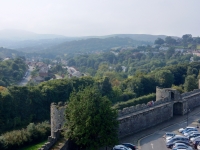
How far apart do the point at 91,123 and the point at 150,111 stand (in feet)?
37.6

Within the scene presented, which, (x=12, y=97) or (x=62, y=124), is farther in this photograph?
(x=12, y=97)

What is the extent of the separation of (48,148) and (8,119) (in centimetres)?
2277

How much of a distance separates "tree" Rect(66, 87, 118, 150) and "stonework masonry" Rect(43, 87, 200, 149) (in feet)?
7.08

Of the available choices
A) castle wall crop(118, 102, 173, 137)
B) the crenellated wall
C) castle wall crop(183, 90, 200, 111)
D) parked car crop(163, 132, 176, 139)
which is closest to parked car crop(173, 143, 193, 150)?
parked car crop(163, 132, 176, 139)

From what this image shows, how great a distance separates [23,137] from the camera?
2952 centimetres

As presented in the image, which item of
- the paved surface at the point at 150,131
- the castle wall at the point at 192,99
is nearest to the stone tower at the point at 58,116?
the paved surface at the point at 150,131

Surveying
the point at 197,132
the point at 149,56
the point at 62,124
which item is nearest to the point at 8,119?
the point at 62,124

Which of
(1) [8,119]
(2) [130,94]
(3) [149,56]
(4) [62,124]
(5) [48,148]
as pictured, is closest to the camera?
(5) [48,148]

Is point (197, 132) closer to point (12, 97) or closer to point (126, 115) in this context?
point (126, 115)

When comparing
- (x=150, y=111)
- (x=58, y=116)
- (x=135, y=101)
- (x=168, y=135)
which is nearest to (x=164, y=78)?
(x=135, y=101)

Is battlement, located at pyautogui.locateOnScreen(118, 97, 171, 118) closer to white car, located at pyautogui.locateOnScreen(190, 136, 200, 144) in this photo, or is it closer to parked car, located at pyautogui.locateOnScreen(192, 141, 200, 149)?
Answer: white car, located at pyautogui.locateOnScreen(190, 136, 200, 144)

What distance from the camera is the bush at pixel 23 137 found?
27922mm

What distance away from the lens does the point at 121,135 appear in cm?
2888

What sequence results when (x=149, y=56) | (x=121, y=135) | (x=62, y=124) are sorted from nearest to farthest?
1. (x=62, y=124)
2. (x=121, y=135)
3. (x=149, y=56)
